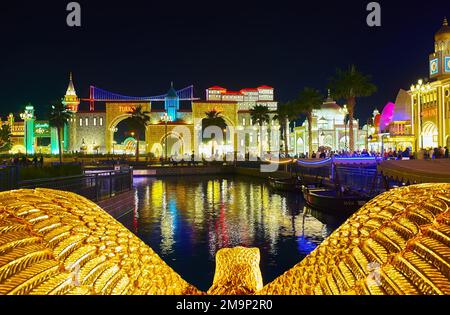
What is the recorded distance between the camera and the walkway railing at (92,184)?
516 inches

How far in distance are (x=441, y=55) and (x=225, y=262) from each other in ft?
189

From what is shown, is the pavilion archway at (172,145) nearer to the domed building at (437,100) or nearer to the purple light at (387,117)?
the purple light at (387,117)

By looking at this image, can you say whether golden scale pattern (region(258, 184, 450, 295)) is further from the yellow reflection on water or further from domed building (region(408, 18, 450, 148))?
domed building (region(408, 18, 450, 148))

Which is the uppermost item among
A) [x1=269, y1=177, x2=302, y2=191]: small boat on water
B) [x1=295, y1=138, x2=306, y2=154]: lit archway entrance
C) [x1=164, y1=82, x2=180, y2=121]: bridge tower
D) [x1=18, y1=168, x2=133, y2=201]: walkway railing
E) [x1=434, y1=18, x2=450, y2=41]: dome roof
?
[x1=434, y1=18, x2=450, y2=41]: dome roof

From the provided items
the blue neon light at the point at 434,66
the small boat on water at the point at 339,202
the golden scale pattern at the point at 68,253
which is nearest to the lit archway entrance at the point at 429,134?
the blue neon light at the point at 434,66

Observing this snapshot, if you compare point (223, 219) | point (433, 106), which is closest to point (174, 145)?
point (433, 106)

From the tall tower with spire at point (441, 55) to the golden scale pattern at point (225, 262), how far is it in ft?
186

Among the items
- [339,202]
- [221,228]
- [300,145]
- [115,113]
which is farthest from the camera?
[300,145]

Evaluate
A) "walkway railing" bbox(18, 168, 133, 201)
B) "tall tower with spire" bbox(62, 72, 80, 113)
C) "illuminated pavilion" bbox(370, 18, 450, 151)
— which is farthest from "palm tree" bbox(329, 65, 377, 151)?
"tall tower with spire" bbox(62, 72, 80, 113)

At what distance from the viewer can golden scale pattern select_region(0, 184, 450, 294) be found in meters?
1.26

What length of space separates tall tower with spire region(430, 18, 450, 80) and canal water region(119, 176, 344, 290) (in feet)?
110

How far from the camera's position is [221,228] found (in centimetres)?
1841

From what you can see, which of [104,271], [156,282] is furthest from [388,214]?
[104,271]

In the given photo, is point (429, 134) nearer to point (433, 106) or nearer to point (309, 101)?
point (433, 106)
